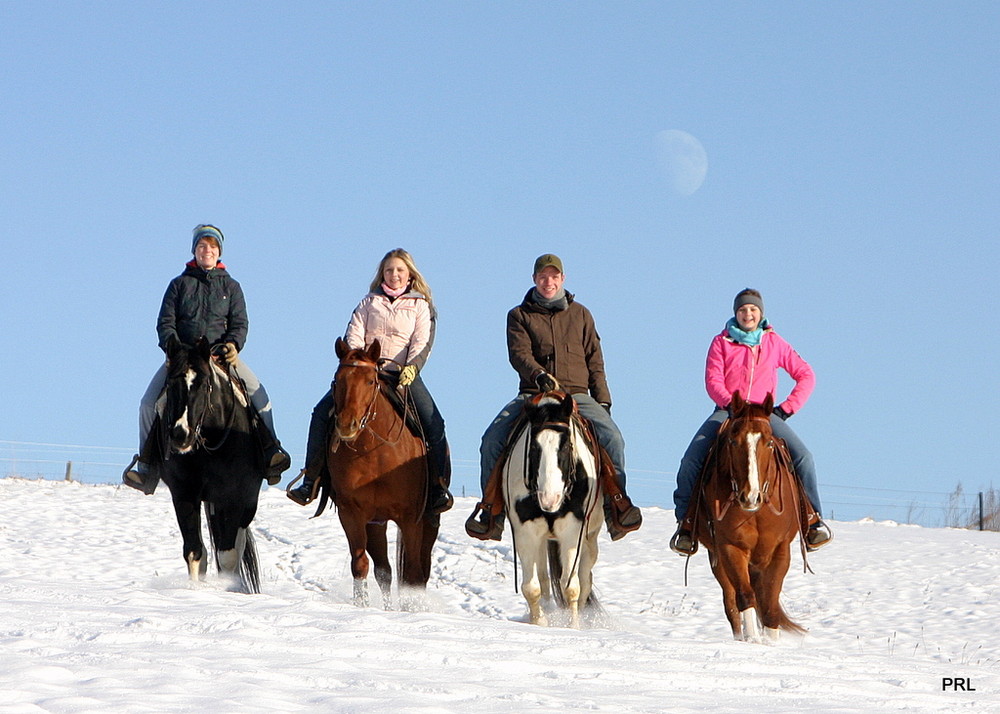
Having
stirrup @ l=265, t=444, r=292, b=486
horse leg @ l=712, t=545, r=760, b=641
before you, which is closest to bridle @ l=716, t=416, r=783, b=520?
horse leg @ l=712, t=545, r=760, b=641

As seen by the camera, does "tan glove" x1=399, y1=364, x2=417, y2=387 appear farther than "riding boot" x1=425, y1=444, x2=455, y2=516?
No

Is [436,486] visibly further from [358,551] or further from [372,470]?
[358,551]

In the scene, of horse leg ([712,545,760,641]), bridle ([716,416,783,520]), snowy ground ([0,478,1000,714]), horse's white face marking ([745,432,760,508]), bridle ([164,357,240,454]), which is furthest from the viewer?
bridle ([164,357,240,454])

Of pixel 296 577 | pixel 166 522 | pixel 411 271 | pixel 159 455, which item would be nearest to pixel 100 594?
pixel 159 455

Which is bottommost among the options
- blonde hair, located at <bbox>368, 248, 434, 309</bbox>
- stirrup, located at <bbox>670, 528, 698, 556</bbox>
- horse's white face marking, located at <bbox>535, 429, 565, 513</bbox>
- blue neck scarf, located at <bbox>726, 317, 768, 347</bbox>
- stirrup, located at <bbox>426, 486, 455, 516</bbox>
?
stirrup, located at <bbox>670, 528, 698, 556</bbox>

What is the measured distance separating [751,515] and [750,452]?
2.23 feet

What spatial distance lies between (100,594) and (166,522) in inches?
426

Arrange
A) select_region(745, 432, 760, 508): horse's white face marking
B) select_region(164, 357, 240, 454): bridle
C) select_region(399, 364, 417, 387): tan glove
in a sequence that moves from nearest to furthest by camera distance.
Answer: select_region(745, 432, 760, 508): horse's white face marking
select_region(164, 357, 240, 454): bridle
select_region(399, 364, 417, 387): tan glove

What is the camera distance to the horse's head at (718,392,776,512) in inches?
362

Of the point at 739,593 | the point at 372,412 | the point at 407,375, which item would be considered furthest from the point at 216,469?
the point at 739,593

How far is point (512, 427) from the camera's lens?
10492 millimetres

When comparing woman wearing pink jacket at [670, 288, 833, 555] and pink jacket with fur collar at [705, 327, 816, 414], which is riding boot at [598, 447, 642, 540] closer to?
woman wearing pink jacket at [670, 288, 833, 555]

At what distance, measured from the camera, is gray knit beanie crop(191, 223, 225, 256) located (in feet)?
35.8

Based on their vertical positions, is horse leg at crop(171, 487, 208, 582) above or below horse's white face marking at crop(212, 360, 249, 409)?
below
